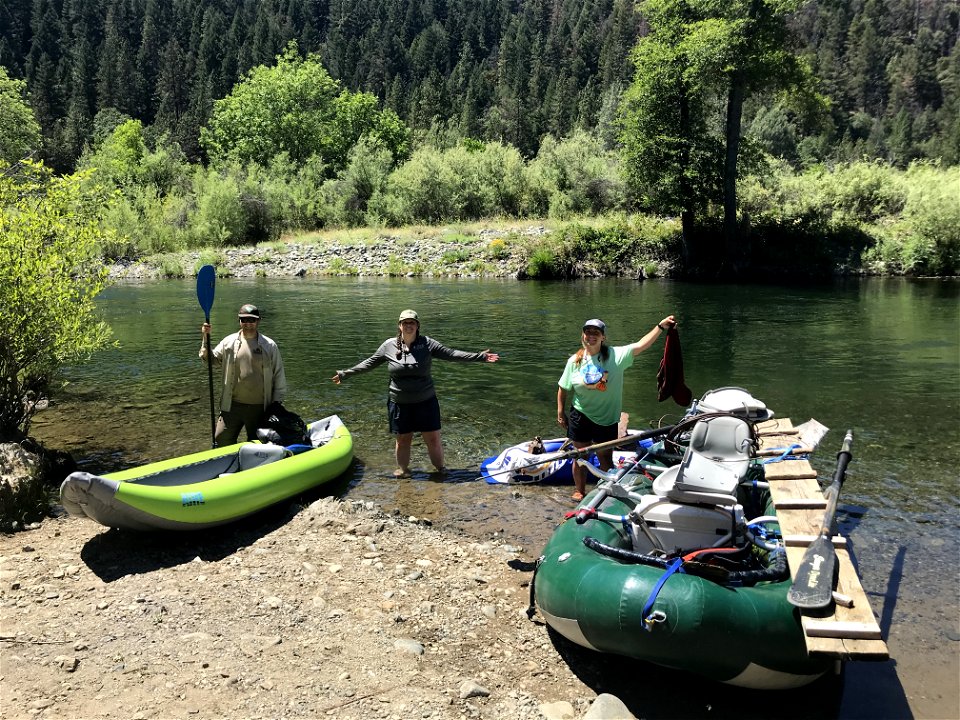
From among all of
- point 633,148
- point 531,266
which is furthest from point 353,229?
point 633,148

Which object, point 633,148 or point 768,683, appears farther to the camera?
point 633,148

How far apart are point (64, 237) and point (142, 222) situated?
3778 cm

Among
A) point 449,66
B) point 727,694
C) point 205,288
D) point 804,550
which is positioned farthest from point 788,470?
point 449,66

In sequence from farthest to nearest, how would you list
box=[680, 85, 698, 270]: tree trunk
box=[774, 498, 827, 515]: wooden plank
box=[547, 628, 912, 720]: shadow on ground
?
box=[680, 85, 698, 270]: tree trunk
box=[774, 498, 827, 515]: wooden plank
box=[547, 628, 912, 720]: shadow on ground

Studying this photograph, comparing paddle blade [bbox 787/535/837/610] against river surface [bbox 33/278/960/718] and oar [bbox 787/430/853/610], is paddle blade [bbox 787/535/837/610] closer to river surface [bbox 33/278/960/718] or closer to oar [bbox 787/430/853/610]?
oar [bbox 787/430/853/610]

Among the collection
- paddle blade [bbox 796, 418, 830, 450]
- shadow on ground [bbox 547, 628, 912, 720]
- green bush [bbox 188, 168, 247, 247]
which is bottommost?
shadow on ground [bbox 547, 628, 912, 720]

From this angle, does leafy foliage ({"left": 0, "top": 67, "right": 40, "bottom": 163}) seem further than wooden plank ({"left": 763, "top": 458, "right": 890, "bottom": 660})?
Yes

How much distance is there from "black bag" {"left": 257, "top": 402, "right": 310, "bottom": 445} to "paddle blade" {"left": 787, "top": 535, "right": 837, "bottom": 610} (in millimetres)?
5372

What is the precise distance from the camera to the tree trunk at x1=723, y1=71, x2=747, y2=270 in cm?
3078

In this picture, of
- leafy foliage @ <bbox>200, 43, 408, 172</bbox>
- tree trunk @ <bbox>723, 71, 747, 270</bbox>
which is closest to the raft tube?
tree trunk @ <bbox>723, 71, 747, 270</bbox>

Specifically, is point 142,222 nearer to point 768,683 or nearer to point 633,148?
point 633,148

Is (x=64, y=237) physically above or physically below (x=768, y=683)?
above

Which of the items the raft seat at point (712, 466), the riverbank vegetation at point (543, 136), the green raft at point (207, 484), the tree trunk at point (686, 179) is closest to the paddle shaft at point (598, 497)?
the raft seat at point (712, 466)

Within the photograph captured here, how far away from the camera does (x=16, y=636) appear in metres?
4.48
